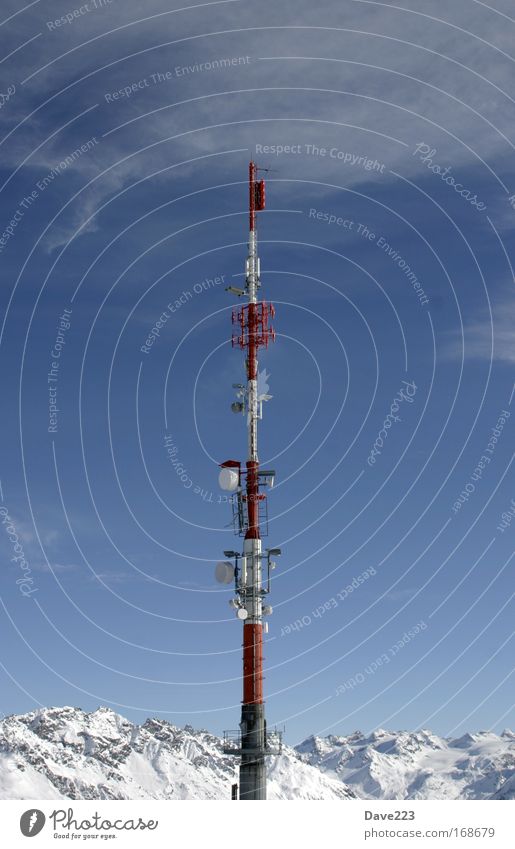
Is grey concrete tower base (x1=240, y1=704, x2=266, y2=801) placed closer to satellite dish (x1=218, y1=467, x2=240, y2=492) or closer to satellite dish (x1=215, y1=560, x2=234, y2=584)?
satellite dish (x1=215, y1=560, x2=234, y2=584)

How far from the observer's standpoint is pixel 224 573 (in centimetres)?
5406

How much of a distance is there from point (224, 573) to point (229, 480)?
5.61 meters

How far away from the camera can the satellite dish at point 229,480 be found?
54500mm

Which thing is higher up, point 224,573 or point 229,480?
point 229,480

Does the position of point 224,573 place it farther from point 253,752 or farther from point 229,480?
point 253,752

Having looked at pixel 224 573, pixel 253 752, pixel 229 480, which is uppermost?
pixel 229 480

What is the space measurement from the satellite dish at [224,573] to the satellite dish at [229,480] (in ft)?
14.9

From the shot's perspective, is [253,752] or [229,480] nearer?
[253,752]

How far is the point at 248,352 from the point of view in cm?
5731

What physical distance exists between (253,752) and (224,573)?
33.8 feet

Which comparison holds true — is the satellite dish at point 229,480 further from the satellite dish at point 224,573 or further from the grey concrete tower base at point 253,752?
the grey concrete tower base at point 253,752
